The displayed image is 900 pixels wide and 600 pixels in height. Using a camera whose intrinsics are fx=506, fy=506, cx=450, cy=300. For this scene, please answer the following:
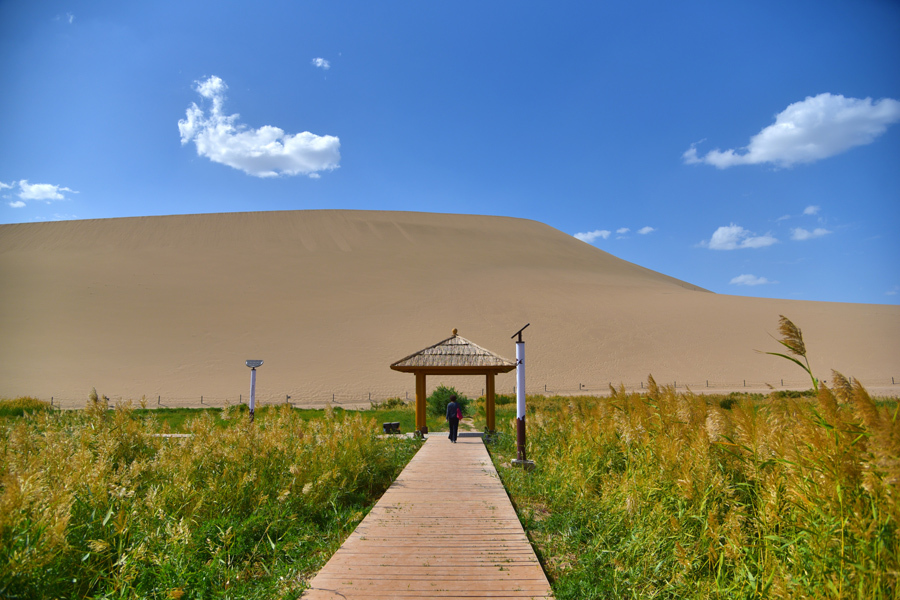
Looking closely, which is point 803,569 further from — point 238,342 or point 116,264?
point 116,264

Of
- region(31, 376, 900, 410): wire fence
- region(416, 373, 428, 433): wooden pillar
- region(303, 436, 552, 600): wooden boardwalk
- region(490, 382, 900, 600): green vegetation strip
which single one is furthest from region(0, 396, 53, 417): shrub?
region(490, 382, 900, 600): green vegetation strip

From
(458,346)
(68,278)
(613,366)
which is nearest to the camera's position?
(458,346)

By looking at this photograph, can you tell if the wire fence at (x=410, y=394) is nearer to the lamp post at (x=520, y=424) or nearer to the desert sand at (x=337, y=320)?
the desert sand at (x=337, y=320)

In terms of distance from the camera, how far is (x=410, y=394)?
34562 millimetres

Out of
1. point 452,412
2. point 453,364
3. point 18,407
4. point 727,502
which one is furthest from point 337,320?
point 727,502

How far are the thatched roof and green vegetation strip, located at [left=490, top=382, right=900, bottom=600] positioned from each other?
5835mm

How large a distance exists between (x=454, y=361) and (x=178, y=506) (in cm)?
851

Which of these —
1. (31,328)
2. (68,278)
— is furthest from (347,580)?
(68,278)

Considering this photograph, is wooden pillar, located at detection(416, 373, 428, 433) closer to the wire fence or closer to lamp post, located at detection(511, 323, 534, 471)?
lamp post, located at detection(511, 323, 534, 471)

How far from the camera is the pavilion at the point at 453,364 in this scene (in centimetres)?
1269

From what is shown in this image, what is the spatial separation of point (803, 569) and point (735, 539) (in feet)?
1.22

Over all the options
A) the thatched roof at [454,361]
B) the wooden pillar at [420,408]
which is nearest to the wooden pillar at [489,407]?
the thatched roof at [454,361]

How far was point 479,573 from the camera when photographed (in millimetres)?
3908

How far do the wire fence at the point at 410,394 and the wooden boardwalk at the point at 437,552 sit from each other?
2278 cm
